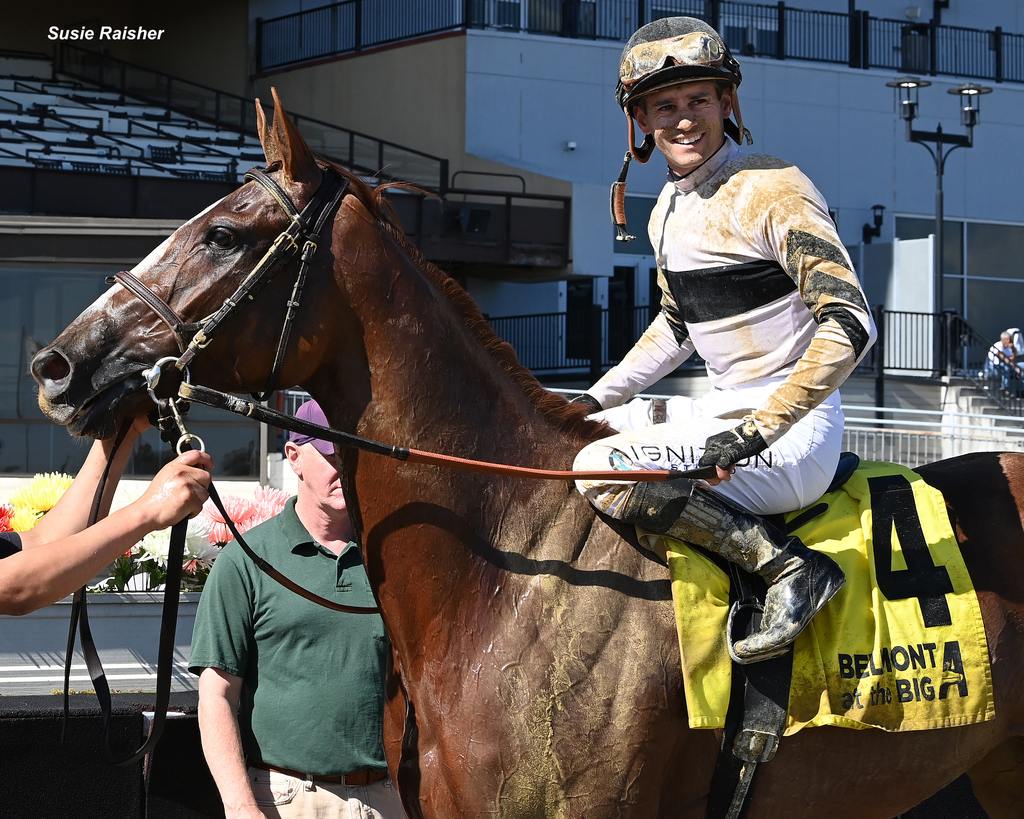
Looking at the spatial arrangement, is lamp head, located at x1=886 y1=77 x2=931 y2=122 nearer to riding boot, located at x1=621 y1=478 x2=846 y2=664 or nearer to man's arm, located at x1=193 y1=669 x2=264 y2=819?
riding boot, located at x1=621 y1=478 x2=846 y2=664

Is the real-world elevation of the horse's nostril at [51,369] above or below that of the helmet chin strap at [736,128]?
below

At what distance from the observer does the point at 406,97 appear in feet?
77.4

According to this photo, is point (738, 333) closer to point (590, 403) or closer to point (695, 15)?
point (590, 403)

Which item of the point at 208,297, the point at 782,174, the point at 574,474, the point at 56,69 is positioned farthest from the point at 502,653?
the point at 56,69

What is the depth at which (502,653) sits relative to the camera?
2818 millimetres

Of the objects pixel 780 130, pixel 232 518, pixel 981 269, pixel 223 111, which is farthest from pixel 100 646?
pixel 981 269

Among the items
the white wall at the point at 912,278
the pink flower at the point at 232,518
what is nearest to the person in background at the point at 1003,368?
the white wall at the point at 912,278

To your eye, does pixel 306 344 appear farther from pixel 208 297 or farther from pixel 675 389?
pixel 675 389

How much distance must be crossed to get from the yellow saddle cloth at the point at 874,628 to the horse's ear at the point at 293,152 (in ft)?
3.88

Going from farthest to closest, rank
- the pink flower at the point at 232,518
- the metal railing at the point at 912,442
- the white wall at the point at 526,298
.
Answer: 1. the white wall at the point at 526,298
2. the metal railing at the point at 912,442
3. the pink flower at the point at 232,518

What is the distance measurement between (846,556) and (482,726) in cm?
99

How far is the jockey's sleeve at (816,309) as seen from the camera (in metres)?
2.81

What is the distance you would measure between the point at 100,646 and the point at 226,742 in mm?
1594

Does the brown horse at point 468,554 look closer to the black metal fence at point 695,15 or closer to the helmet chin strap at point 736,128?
the helmet chin strap at point 736,128
